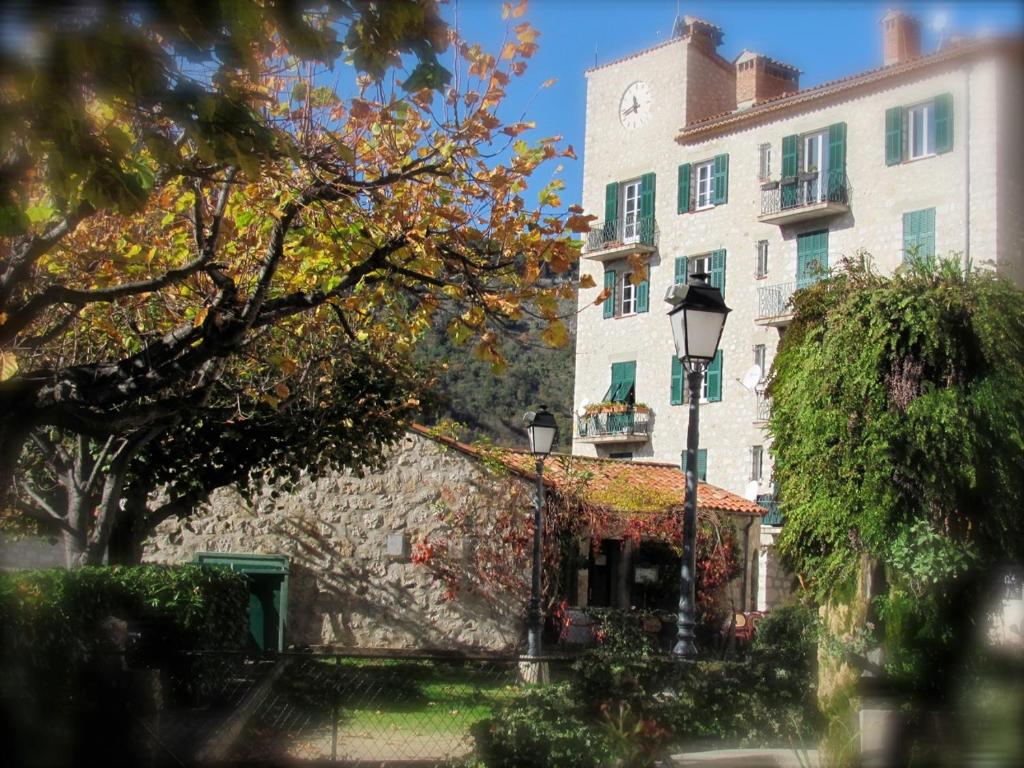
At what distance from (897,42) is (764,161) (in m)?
4.45

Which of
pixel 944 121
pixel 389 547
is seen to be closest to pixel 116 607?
pixel 389 547

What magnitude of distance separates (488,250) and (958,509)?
252 inches

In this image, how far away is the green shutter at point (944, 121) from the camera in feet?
86.2

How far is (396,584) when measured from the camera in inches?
755

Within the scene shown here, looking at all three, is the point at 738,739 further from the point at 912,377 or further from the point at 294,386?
the point at 294,386

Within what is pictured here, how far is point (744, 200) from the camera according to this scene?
105 feet

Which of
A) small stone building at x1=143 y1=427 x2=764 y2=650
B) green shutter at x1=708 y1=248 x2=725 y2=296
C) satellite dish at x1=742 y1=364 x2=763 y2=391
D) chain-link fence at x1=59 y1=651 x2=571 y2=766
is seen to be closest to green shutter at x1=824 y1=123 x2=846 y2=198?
green shutter at x1=708 y1=248 x2=725 y2=296

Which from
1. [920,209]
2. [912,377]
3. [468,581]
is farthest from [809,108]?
[912,377]

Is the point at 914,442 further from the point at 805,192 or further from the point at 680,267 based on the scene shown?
the point at 680,267

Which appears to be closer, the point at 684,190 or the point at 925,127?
the point at 925,127

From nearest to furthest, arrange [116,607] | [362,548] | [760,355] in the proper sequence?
[116,607] < [362,548] < [760,355]

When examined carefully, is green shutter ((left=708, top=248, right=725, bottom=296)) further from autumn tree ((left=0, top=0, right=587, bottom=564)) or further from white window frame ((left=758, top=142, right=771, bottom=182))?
autumn tree ((left=0, top=0, right=587, bottom=564))

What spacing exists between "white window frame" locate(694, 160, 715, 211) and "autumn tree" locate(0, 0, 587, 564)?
73.7 feet

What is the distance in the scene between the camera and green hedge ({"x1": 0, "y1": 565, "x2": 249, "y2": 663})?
308 inches
